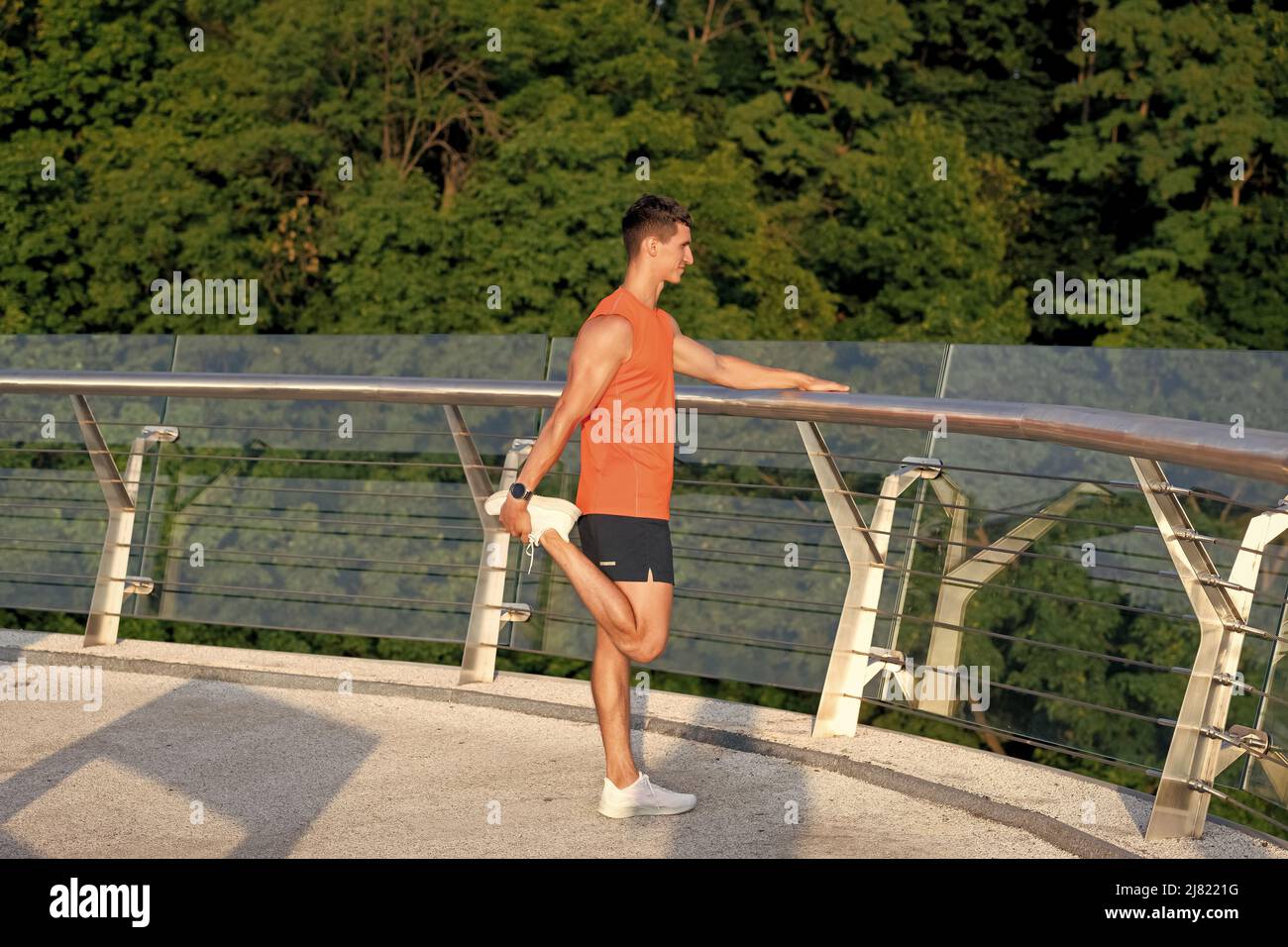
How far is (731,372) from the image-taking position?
17.7 ft

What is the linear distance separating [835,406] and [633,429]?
75 centimetres

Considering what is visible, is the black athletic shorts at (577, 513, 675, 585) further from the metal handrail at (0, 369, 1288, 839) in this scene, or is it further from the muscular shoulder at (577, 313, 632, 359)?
the metal handrail at (0, 369, 1288, 839)

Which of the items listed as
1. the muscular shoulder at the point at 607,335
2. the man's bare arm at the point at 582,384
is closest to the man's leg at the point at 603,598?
the man's bare arm at the point at 582,384

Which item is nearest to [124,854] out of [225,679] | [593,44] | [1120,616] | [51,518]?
[225,679]

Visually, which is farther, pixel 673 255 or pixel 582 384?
pixel 673 255

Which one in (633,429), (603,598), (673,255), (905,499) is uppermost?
(673,255)

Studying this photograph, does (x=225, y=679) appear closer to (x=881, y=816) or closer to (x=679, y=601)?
(x=679, y=601)

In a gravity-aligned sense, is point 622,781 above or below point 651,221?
below

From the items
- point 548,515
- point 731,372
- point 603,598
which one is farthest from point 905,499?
point 548,515

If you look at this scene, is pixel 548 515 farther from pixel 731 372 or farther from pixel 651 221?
pixel 731 372

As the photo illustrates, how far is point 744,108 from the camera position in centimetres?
3162

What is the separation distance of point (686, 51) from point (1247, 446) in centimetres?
2952

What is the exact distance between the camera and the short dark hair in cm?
479

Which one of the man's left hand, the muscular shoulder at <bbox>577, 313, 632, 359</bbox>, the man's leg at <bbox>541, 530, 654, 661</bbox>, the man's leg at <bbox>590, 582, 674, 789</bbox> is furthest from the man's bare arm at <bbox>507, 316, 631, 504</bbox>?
the man's left hand
